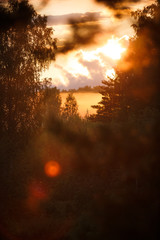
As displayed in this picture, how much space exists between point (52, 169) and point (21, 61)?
21.3 feet

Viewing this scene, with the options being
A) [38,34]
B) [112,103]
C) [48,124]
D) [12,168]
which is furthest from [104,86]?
[48,124]

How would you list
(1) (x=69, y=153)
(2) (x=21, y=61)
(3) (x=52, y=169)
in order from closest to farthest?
(1) (x=69, y=153), (2) (x=21, y=61), (3) (x=52, y=169)

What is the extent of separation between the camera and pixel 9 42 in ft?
59.3

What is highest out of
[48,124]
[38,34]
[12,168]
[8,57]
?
[38,34]

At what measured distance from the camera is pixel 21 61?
719 inches

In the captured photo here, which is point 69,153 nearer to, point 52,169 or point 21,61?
point 52,169

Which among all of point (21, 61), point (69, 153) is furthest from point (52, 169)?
point (21, 61)

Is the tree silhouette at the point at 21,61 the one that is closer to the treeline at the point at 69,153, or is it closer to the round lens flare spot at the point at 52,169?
the treeline at the point at 69,153

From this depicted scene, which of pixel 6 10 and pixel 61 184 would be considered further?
pixel 6 10

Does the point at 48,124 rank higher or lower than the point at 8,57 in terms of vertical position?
lower

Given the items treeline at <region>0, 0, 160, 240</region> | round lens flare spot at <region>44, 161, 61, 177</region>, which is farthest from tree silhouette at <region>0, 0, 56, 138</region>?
round lens flare spot at <region>44, 161, 61, 177</region>

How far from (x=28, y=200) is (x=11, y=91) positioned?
20.9ft

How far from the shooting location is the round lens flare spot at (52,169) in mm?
17672

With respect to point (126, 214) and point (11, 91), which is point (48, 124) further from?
point (11, 91)
